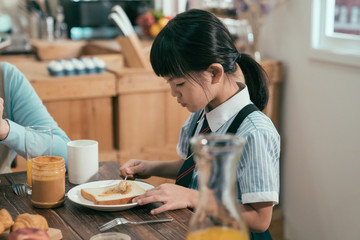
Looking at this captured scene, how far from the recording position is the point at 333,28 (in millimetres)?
2689

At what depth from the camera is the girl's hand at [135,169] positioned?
155 centimetres

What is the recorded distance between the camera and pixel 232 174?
0.78m

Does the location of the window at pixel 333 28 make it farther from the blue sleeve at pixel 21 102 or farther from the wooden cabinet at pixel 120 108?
the blue sleeve at pixel 21 102

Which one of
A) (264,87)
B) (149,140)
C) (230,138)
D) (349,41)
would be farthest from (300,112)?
(230,138)

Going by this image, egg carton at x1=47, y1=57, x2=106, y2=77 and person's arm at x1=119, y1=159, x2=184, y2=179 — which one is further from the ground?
egg carton at x1=47, y1=57, x2=106, y2=77

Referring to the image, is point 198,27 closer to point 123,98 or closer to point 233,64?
point 233,64

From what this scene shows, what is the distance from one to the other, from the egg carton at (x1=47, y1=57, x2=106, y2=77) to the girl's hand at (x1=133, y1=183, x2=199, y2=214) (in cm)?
165

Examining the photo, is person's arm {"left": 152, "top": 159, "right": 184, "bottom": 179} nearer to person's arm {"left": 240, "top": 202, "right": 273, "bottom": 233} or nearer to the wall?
person's arm {"left": 240, "top": 202, "right": 273, "bottom": 233}

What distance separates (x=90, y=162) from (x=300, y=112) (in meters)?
1.71

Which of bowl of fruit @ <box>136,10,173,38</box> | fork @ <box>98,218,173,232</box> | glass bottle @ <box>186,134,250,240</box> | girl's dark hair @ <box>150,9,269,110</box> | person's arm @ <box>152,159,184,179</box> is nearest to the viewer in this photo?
glass bottle @ <box>186,134,250,240</box>

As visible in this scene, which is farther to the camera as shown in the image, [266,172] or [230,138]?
[266,172]

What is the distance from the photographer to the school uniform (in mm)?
1282

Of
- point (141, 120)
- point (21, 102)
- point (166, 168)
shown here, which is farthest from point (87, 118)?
point (166, 168)

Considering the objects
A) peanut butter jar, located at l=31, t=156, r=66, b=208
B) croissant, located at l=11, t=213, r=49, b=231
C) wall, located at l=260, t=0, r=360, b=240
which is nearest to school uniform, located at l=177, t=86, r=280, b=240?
peanut butter jar, located at l=31, t=156, r=66, b=208
